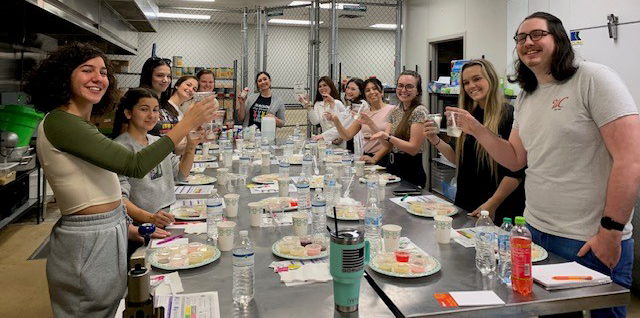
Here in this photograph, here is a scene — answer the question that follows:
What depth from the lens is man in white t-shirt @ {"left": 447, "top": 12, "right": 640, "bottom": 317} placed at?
1651 mm

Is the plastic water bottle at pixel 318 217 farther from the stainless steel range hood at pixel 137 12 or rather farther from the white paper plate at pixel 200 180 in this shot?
the stainless steel range hood at pixel 137 12

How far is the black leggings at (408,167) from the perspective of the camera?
12.4ft

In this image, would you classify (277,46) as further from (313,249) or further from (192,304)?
(192,304)

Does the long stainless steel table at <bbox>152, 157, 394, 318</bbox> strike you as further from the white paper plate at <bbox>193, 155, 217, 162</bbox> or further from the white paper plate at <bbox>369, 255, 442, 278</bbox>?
the white paper plate at <bbox>193, 155, 217, 162</bbox>

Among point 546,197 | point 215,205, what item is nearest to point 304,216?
point 215,205

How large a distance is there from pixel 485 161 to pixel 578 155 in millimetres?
788

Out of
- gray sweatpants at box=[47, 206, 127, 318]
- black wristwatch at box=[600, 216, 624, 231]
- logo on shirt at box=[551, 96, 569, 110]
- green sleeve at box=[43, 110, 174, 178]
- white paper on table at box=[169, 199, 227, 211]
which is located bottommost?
gray sweatpants at box=[47, 206, 127, 318]

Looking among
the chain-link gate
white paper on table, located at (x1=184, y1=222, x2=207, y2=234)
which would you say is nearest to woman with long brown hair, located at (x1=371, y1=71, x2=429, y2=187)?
white paper on table, located at (x1=184, y1=222, x2=207, y2=234)

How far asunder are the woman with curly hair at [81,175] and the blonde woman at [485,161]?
1.73 meters

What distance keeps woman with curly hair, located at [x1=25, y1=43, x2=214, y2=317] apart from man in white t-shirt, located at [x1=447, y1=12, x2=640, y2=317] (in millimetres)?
1583

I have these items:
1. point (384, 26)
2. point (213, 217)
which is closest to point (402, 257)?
point (213, 217)

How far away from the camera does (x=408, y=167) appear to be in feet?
12.4

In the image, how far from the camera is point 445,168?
21.2 feet

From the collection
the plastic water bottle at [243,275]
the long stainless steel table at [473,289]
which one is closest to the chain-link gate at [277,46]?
the long stainless steel table at [473,289]
